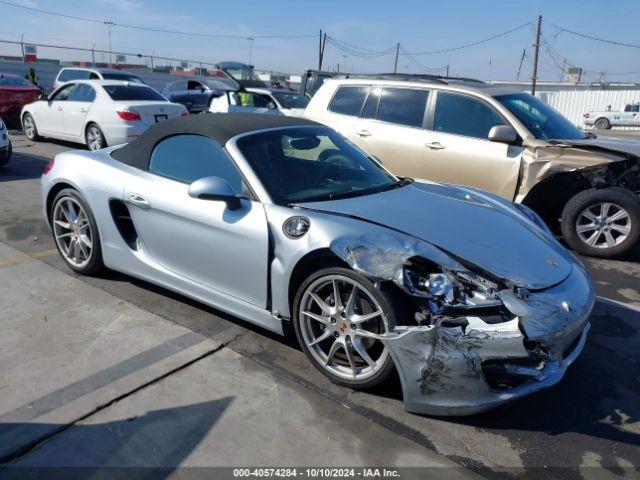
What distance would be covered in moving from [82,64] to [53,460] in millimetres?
33391

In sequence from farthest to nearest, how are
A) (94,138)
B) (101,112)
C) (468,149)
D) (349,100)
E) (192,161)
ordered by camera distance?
(94,138) < (101,112) < (349,100) < (468,149) < (192,161)

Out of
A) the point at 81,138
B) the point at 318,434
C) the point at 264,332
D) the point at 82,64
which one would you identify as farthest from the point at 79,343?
the point at 82,64

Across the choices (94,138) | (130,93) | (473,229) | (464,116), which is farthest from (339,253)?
(130,93)

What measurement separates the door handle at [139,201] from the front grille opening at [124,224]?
180mm

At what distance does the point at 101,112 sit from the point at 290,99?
4922 millimetres

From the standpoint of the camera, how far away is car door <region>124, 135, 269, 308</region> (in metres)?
3.15

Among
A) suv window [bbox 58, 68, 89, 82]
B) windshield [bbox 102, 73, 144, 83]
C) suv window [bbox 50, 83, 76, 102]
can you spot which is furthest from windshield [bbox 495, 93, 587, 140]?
suv window [bbox 58, 68, 89, 82]

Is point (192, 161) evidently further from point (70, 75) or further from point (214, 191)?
point (70, 75)

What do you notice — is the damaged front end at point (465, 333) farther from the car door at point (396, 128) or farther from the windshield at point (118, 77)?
the windshield at point (118, 77)

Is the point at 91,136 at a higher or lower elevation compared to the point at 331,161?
lower

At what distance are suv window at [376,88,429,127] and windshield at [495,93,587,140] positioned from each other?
0.87 m

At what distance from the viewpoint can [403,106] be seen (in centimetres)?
633

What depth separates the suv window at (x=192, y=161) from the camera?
344 cm

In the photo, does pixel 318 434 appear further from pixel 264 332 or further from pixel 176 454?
pixel 264 332
